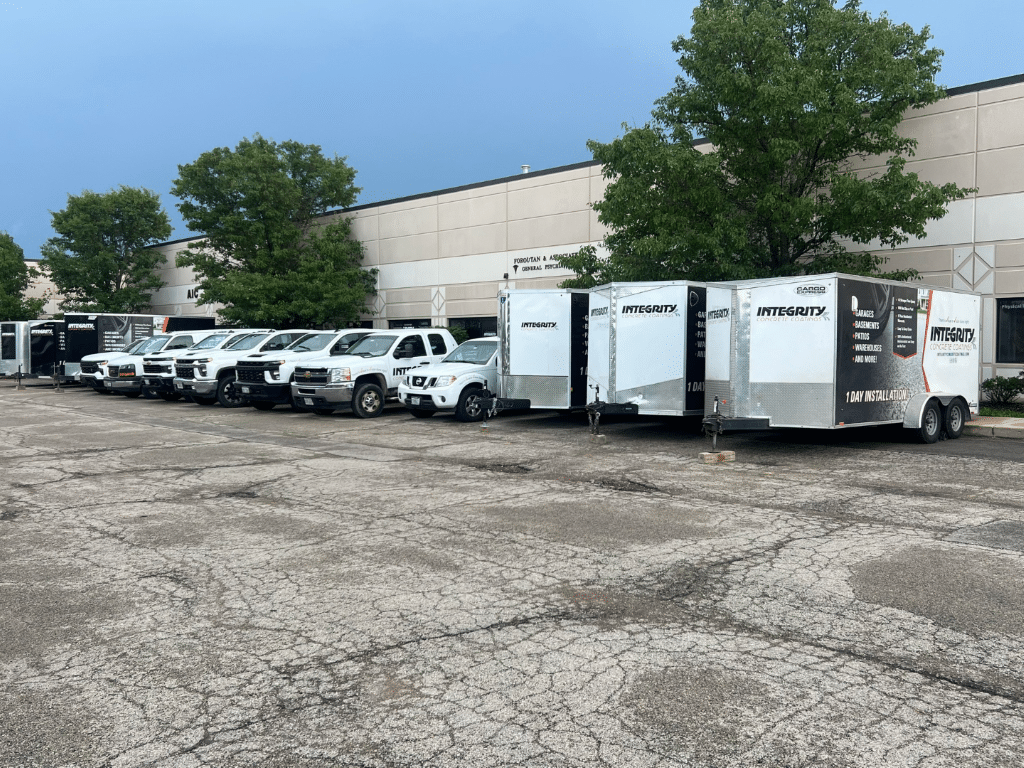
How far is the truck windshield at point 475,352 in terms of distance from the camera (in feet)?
62.8

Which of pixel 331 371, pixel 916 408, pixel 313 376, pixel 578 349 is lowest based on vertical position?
pixel 916 408

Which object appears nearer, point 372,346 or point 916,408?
point 916,408

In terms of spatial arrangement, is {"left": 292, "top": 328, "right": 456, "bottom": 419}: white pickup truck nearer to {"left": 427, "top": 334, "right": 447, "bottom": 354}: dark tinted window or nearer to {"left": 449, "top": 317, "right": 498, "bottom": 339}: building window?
{"left": 427, "top": 334, "right": 447, "bottom": 354}: dark tinted window

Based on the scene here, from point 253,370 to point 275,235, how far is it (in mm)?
17066

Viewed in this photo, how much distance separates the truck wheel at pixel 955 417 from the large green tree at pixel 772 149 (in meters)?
4.60

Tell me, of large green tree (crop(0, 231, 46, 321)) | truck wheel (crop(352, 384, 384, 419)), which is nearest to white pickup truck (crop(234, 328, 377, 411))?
truck wheel (crop(352, 384, 384, 419))

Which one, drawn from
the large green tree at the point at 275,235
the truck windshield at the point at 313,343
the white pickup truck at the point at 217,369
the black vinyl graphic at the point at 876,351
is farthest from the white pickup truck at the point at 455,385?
the large green tree at the point at 275,235

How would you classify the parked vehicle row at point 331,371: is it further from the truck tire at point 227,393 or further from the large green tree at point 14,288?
the large green tree at point 14,288

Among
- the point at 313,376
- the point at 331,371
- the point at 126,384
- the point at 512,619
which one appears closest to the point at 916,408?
the point at 512,619

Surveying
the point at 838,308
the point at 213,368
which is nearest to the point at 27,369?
the point at 213,368

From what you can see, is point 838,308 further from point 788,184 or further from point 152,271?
point 152,271

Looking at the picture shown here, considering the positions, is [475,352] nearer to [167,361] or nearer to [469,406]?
[469,406]

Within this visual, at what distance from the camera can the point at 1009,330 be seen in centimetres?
2016

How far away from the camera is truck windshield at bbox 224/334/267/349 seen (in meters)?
24.2
